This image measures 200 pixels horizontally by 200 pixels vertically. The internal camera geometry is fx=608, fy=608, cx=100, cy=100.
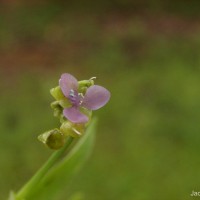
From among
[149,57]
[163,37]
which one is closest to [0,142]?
[149,57]

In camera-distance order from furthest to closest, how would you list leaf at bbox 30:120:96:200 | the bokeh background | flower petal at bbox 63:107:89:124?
the bokeh background, leaf at bbox 30:120:96:200, flower petal at bbox 63:107:89:124

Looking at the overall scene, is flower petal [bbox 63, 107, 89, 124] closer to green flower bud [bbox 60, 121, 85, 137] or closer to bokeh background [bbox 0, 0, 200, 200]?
green flower bud [bbox 60, 121, 85, 137]

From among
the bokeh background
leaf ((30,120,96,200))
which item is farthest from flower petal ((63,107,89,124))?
the bokeh background

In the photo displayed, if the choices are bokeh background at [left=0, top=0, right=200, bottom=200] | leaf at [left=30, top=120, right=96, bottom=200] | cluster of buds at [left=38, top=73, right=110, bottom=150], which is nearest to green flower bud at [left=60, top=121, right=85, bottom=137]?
cluster of buds at [left=38, top=73, right=110, bottom=150]

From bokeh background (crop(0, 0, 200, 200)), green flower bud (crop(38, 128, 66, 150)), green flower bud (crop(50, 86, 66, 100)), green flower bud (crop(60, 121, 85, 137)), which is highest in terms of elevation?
bokeh background (crop(0, 0, 200, 200))

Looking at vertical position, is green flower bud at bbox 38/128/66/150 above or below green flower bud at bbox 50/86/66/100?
below

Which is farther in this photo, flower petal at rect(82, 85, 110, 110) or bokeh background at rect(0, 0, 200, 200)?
bokeh background at rect(0, 0, 200, 200)

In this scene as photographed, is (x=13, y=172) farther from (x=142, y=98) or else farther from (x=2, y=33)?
(x=2, y=33)

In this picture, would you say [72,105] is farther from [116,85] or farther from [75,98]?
[116,85]

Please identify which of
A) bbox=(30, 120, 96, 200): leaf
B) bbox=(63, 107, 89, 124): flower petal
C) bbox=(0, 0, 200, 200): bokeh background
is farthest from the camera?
bbox=(0, 0, 200, 200): bokeh background
